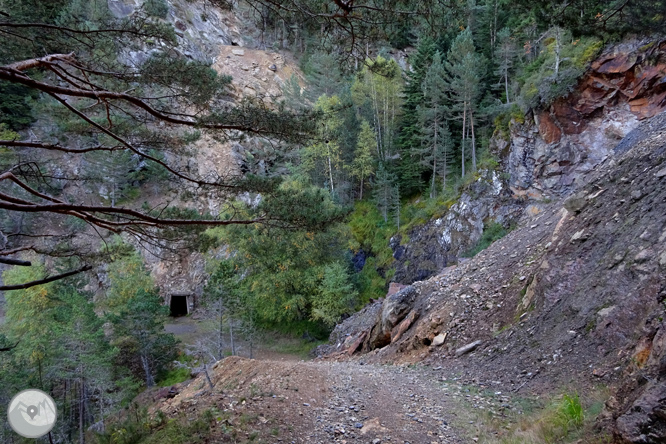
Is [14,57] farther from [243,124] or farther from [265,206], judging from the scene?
[265,206]

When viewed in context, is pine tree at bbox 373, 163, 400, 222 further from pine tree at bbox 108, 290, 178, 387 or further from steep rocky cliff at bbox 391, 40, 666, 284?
pine tree at bbox 108, 290, 178, 387

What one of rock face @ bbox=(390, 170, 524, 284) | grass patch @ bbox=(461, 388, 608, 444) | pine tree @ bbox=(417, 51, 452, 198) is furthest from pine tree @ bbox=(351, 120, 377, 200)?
grass patch @ bbox=(461, 388, 608, 444)

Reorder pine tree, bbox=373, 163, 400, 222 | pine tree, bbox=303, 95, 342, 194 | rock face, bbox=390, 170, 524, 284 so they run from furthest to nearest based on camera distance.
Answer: pine tree, bbox=373, 163, 400, 222
pine tree, bbox=303, 95, 342, 194
rock face, bbox=390, 170, 524, 284

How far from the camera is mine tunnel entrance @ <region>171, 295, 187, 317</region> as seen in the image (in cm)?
2417

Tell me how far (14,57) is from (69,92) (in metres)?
1.97

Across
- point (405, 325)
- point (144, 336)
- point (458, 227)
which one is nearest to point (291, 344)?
point (144, 336)

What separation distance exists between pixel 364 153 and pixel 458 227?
30.1 ft

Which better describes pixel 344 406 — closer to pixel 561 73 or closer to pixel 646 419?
pixel 646 419

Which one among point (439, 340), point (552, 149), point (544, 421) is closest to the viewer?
point (544, 421)

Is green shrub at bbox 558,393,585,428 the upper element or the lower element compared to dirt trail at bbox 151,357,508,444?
upper

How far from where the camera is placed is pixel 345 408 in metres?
4.70

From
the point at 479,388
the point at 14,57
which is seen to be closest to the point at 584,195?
the point at 479,388

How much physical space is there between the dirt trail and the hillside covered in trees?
65cm

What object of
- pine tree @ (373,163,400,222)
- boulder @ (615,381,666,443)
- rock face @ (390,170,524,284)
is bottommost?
boulder @ (615,381,666,443)
